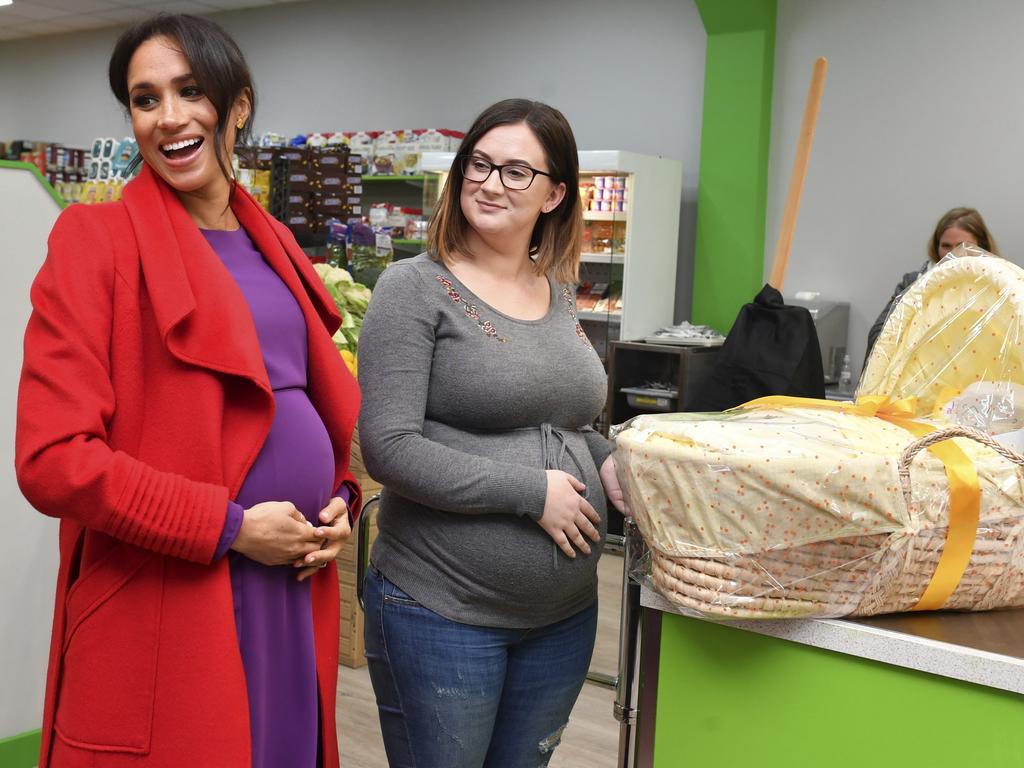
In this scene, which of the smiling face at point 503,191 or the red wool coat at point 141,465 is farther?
the smiling face at point 503,191

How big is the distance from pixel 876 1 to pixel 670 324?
2.18 meters

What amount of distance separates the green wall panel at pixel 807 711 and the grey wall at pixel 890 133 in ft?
15.1

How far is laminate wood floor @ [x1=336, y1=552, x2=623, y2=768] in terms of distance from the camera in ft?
9.42

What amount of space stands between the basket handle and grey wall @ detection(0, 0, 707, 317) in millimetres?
5144

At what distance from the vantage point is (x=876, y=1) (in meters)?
5.48

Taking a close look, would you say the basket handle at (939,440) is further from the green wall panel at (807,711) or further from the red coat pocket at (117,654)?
the red coat pocket at (117,654)

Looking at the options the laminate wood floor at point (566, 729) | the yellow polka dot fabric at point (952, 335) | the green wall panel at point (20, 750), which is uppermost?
the yellow polka dot fabric at point (952, 335)

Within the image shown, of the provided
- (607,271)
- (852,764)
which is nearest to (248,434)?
(852,764)

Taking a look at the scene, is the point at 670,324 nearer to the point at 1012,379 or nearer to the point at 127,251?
the point at 1012,379

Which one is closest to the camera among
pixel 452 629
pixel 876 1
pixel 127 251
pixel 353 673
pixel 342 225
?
pixel 127 251

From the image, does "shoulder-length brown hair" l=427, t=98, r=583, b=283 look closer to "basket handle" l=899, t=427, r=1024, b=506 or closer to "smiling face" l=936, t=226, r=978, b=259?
"basket handle" l=899, t=427, r=1024, b=506

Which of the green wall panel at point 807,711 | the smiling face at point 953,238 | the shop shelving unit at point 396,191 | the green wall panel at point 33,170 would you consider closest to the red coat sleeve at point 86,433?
the green wall panel at point 807,711

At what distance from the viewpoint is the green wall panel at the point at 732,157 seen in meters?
5.71

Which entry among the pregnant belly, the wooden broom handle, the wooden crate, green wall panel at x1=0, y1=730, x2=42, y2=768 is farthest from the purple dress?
the wooden crate
